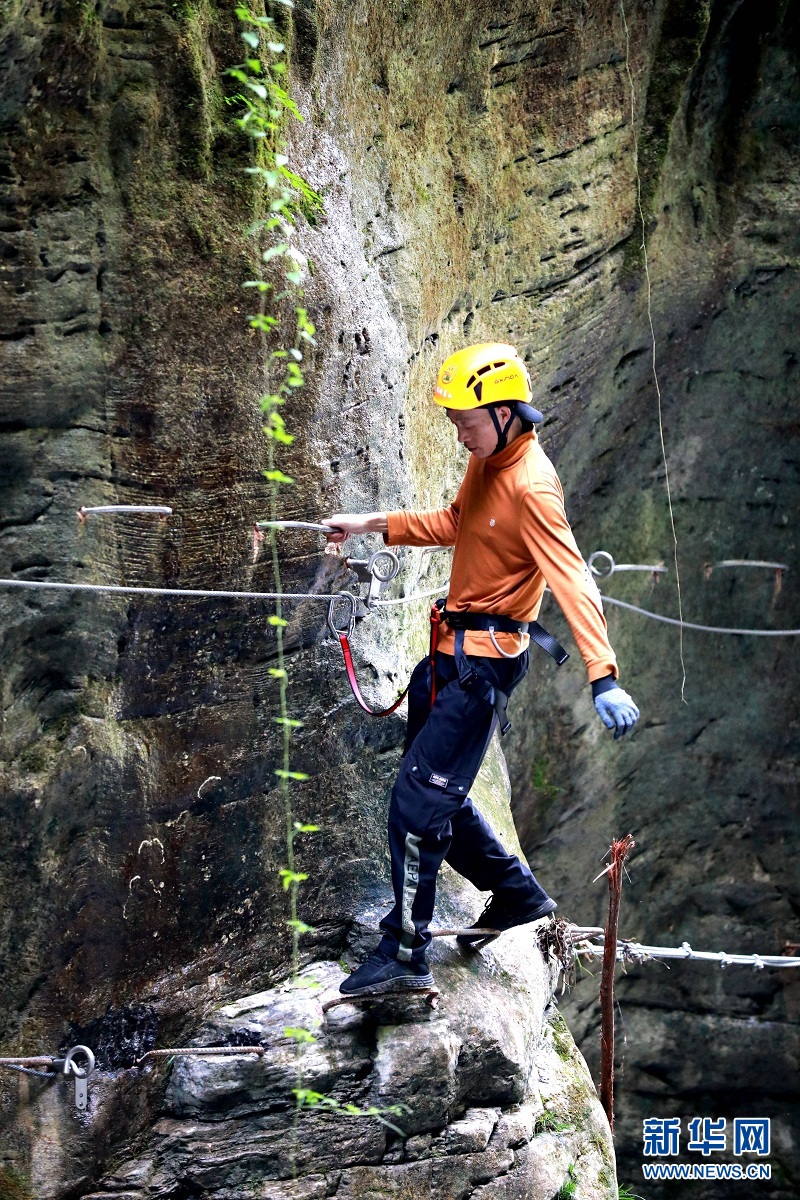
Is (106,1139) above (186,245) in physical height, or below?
below

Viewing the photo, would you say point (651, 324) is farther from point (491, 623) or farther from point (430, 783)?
point (430, 783)

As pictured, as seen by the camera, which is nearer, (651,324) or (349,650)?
(349,650)

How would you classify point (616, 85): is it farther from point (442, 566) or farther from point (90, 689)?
point (90, 689)

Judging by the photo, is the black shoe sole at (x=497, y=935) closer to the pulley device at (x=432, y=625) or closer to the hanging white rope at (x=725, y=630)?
the pulley device at (x=432, y=625)

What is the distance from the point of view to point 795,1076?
26.6 ft

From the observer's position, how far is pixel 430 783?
3.74 metres

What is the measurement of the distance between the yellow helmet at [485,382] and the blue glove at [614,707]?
0.78 m

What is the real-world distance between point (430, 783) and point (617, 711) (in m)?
0.72

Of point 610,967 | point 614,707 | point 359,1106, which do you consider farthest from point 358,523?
point 610,967

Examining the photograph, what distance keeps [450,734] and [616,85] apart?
3.41 meters

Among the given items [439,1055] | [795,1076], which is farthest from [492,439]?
[795,1076]

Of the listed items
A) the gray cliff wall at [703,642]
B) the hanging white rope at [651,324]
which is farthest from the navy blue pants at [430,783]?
the hanging white rope at [651,324]

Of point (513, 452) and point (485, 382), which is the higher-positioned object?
point (485, 382)

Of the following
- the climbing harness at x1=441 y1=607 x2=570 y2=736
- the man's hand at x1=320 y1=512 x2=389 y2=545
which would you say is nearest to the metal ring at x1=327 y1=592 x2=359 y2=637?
the man's hand at x1=320 y1=512 x2=389 y2=545
